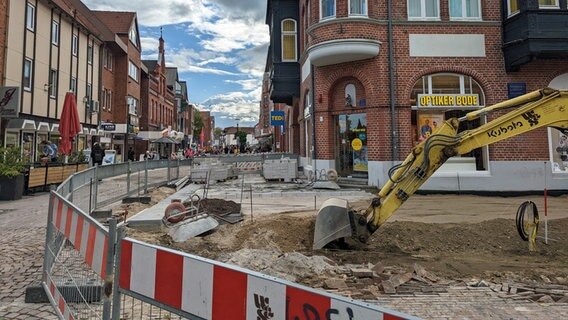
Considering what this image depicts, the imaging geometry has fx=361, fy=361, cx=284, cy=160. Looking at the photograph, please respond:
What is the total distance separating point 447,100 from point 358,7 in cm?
500

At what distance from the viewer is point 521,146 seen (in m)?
13.6

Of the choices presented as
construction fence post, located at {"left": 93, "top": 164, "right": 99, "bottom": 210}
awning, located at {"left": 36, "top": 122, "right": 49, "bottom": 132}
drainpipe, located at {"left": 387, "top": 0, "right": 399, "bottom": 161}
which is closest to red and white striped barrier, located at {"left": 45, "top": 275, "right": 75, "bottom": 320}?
construction fence post, located at {"left": 93, "top": 164, "right": 99, "bottom": 210}

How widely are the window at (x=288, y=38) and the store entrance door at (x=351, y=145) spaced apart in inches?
234

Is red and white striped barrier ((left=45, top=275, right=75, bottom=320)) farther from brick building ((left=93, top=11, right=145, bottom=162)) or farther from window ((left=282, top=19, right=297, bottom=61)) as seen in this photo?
brick building ((left=93, top=11, right=145, bottom=162))

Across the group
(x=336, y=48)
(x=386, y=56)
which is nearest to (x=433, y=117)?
(x=386, y=56)

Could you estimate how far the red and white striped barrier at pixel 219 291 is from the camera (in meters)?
1.58

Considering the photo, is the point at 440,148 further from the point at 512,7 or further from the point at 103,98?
the point at 103,98

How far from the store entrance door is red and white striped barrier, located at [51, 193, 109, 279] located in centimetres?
1206

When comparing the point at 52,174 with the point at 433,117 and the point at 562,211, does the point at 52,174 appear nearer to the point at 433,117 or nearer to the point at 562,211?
the point at 433,117

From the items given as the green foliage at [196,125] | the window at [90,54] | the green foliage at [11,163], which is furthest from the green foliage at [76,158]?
the green foliage at [196,125]

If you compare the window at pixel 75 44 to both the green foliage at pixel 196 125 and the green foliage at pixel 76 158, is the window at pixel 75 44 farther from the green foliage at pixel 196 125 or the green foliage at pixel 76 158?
the green foliage at pixel 196 125

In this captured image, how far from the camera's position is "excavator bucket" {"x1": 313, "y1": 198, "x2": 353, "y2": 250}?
627cm

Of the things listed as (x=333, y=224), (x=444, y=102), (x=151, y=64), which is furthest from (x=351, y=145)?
(x=151, y=64)

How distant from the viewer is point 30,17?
19141mm
